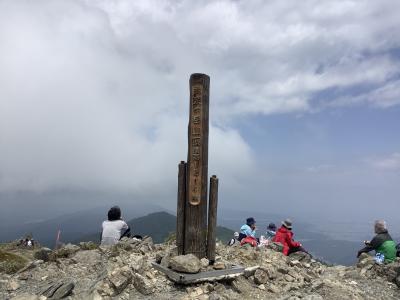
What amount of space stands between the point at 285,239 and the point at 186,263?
6.68m

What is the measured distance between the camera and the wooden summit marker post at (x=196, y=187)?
9578 millimetres

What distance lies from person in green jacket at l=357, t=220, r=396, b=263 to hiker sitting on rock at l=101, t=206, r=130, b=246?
8439 millimetres

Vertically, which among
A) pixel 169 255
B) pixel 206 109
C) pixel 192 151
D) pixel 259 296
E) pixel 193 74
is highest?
pixel 193 74

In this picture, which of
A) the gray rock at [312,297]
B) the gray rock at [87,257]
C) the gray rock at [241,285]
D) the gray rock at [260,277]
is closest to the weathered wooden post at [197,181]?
the gray rock at [241,285]

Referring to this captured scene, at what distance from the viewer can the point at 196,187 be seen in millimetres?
9570

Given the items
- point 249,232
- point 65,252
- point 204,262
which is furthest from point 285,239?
point 65,252

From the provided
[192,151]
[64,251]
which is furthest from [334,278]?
[64,251]

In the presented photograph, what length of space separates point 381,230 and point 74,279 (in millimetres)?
9827

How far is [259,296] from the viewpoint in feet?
29.9

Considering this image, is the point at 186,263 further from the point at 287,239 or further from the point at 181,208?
the point at 287,239

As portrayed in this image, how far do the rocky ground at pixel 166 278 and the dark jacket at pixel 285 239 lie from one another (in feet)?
4.91

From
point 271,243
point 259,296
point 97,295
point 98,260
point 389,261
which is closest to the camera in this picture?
point 97,295

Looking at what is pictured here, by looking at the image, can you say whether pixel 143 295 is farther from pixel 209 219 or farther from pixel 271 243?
pixel 271 243

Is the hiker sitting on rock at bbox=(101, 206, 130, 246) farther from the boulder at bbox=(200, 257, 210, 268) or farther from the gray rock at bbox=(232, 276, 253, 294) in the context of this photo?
the gray rock at bbox=(232, 276, 253, 294)
